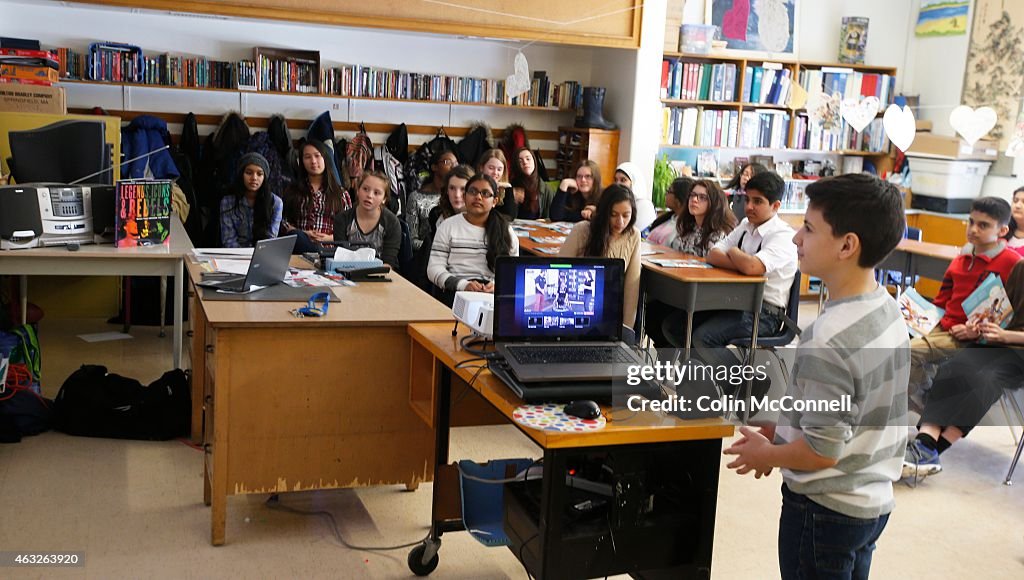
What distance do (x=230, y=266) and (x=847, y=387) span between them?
276 centimetres

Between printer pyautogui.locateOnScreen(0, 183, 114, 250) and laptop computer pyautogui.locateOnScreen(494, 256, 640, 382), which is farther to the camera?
printer pyautogui.locateOnScreen(0, 183, 114, 250)

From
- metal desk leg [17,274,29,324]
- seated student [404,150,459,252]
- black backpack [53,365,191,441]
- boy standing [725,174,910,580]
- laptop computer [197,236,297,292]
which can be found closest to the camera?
boy standing [725,174,910,580]

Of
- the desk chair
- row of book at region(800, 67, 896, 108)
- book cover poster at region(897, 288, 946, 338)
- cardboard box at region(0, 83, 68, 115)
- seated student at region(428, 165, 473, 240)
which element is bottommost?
the desk chair

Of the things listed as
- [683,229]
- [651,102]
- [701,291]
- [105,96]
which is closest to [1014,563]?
[701,291]

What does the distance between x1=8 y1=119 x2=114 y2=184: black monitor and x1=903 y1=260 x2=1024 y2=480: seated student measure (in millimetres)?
4330

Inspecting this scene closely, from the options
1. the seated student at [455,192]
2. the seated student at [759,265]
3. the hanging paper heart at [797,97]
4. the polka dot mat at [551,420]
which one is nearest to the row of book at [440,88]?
the hanging paper heart at [797,97]

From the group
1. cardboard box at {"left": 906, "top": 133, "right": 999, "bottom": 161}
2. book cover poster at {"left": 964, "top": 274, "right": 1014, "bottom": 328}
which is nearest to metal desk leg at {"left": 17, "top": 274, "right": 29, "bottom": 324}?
book cover poster at {"left": 964, "top": 274, "right": 1014, "bottom": 328}

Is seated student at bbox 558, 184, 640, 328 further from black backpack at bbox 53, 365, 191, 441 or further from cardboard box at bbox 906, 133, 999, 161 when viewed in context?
cardboard box at bbox 906, 133, 999, 161

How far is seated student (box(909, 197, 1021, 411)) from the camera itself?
4.54 meters

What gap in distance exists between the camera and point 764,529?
3568 millimetres

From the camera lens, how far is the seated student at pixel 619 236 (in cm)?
459

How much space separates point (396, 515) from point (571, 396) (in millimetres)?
1373

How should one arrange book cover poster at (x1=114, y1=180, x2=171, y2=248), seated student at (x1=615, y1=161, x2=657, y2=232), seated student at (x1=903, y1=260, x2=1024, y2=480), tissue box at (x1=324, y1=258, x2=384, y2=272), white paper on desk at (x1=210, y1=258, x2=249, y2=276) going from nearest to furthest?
white paper on desk at (x1=210, y1=258, x2=249, y2=276)
tissue box at (x1=324, y1=258, x2=384, y2=272)
seated student at (x1=903, y1=260, x2=1024, y2=480)
book cover poster at (x1=114, y1=180, x2=171, y2=248)
seated student at (x1=615, y1=161, x2=657, y2=232)

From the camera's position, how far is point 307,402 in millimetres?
3186
